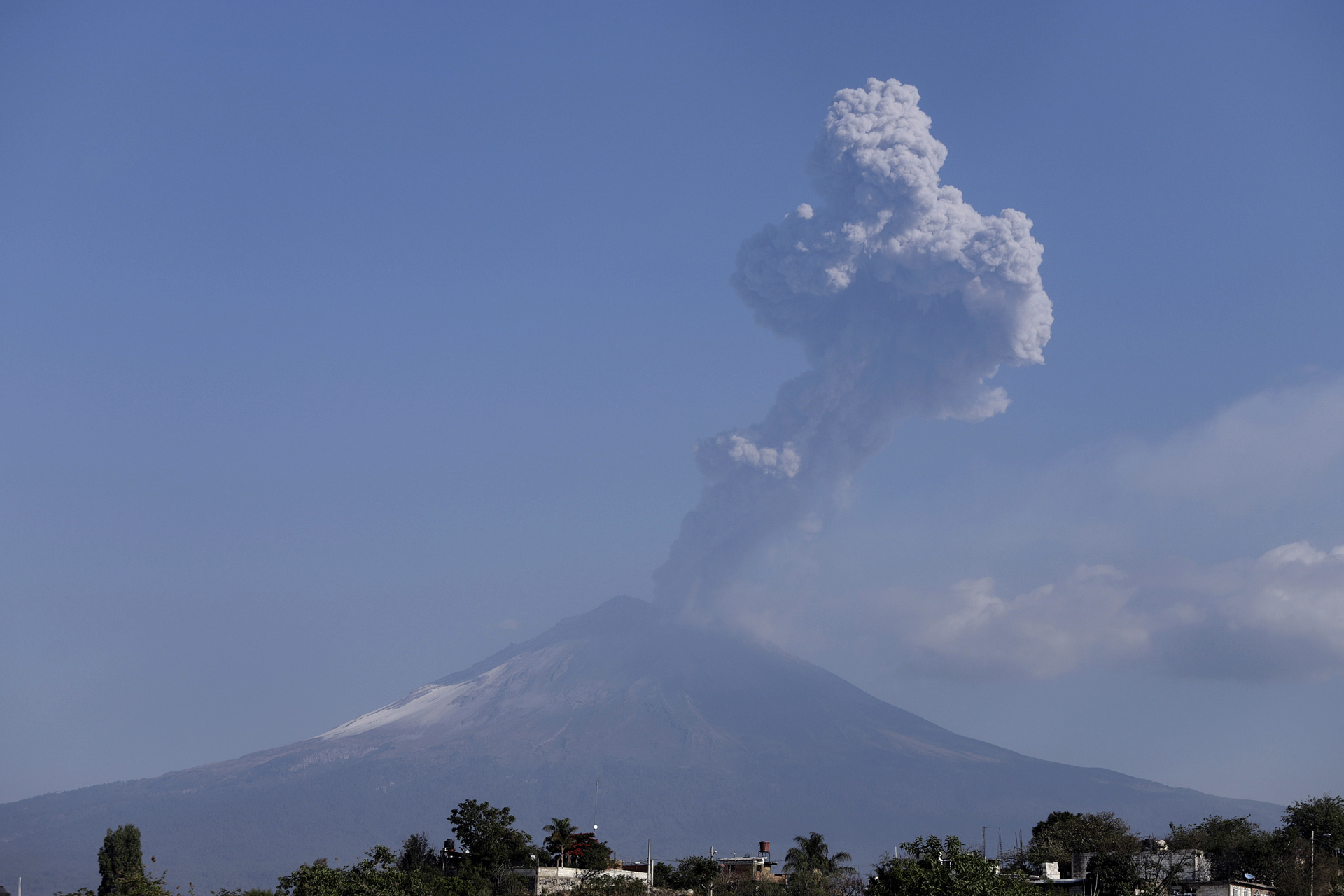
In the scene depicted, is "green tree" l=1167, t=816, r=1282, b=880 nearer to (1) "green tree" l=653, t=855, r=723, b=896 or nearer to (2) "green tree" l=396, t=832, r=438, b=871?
(1) "green tree" l=653, t=855, r=723, b=896

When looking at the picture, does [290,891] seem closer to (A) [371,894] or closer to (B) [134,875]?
(A) [371,894]

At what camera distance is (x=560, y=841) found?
245 ft

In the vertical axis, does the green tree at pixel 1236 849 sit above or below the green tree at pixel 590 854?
above

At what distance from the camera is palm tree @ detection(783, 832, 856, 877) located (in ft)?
268

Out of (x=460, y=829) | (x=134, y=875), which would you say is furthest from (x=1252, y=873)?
(x=134, y=875)

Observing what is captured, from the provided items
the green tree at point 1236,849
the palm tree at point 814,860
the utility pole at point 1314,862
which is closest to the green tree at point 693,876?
the palm tree at point 814,860

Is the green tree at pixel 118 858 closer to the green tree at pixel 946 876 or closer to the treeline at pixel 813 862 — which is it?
the treeline at pixel 813 862

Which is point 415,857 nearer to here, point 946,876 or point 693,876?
point 693,876

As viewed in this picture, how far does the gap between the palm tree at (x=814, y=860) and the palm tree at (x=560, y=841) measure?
1545 centimetres

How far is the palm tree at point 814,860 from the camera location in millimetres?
81812

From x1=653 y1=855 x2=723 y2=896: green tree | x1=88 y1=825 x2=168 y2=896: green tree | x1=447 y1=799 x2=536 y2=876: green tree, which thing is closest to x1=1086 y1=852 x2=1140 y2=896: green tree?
x1=653 y1=855 x2=723 y2=896: green tree

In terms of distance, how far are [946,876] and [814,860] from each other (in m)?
45.7

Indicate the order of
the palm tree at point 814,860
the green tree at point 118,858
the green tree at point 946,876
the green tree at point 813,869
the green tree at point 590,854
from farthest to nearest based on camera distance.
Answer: the palm tree at point 814,860 < the green tree at point 118,858 < the green tree at point 590,854 < the green tree at point 813,869 < the green tree at point 946,876

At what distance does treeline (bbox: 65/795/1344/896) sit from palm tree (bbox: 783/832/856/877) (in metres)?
0.12
